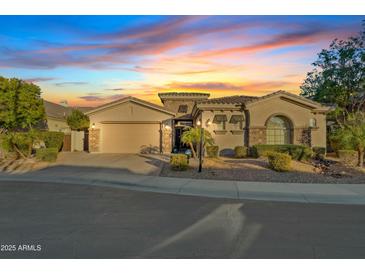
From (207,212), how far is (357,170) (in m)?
10.4

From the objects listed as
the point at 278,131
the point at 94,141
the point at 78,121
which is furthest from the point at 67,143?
the point at 278,131

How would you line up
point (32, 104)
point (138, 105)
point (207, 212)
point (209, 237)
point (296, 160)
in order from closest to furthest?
point (209, 237), point (207, 212), point (296, 160), point (32, 104), point (138, 105)

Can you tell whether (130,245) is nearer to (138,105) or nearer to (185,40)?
(185,40)

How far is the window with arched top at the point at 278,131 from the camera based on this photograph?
22141mm

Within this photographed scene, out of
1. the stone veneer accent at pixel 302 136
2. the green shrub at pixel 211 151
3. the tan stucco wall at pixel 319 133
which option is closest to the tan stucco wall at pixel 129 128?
the green shrub at pixel 211 151

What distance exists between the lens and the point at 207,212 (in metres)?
7.16

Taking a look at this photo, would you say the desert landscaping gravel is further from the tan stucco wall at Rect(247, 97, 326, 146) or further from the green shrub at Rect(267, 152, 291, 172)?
the tan stucco wall at Rect(247, 97, 326, 146)

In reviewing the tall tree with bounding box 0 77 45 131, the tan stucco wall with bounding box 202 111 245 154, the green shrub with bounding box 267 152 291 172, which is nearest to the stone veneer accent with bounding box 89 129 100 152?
the tall tree with bounding box 0 77 45 131

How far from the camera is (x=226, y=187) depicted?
34.2 feet

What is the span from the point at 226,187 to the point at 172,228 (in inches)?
192

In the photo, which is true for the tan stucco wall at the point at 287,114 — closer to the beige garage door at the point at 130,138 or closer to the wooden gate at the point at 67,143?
the beige garage door at the point at 130,138

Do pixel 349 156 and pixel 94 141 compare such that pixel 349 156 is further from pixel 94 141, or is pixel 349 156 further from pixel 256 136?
pixel 94 141

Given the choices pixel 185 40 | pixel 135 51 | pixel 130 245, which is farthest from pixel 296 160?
pixel 130 245

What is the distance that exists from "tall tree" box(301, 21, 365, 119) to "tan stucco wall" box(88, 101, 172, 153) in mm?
15350
